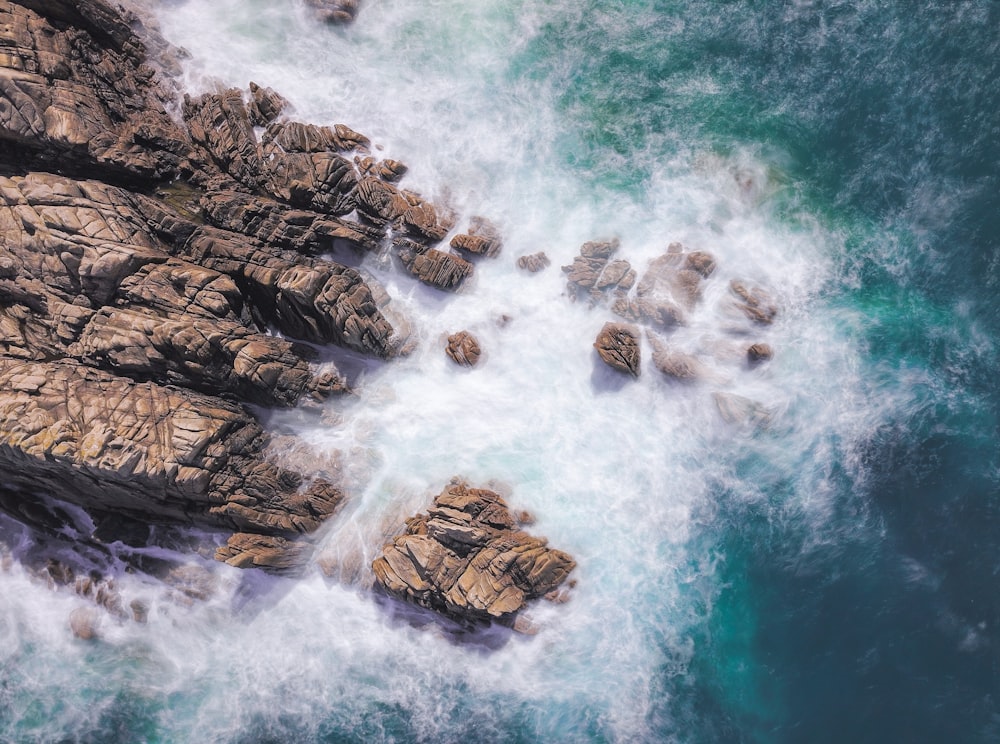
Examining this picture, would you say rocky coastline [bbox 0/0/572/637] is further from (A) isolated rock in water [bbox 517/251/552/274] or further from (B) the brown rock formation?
(A) isolated rock in water [bbox 517/251/552/274]

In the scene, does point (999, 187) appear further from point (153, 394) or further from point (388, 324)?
point (153, 394)

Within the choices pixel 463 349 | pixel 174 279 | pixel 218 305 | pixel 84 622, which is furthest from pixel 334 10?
pixel 84 622

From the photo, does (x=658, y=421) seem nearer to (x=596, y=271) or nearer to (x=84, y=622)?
(x=596, y=271)

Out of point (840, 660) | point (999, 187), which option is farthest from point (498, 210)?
point (840, 660)

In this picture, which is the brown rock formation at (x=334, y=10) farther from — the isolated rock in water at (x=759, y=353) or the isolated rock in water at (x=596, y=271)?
the isolated rock in water at (x=759, y=353)

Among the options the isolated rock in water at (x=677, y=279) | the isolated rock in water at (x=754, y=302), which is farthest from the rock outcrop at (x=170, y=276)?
the isolated rock in water at (x=754, y=302)

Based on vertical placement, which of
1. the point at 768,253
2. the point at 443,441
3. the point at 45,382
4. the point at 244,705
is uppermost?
the point at 768,253

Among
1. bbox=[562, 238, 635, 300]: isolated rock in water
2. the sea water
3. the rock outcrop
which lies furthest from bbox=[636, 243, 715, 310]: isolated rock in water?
the rock outcrop

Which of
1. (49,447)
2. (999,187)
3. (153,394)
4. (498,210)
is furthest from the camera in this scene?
(498,210)
